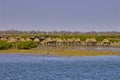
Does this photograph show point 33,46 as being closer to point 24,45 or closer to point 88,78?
point 24,45

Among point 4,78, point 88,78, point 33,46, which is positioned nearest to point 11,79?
point 4,78

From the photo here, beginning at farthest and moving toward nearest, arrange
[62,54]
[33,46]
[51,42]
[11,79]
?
[51,42], [33,46], [62,54], [11,79]

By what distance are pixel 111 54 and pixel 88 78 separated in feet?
120

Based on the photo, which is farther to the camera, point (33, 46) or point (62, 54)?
point (33, 46)

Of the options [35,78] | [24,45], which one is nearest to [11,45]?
[24,45]

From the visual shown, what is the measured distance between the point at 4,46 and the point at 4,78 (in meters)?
49.6

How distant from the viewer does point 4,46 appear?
84438 mm

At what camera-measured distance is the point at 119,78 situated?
36188 mm

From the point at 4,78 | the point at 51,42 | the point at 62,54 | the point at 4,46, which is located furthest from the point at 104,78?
the point at 51,42

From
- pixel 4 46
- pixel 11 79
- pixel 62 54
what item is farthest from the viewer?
pixel 4 46

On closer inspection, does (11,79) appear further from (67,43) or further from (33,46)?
(67,43)

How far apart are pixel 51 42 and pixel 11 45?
108 ft

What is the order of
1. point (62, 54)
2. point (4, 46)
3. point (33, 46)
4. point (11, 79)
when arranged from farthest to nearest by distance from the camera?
point (33, 46) < point (4, 46) < point (62, 54) < point (11, 79)

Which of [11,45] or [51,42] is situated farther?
[51,42]
